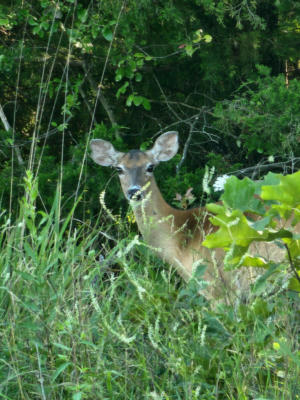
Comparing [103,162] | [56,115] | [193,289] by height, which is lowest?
[56,115]

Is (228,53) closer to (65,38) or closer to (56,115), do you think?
(65,38)

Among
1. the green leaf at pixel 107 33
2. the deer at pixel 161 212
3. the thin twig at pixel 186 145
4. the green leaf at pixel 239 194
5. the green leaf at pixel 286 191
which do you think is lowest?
the thin twig at pixel 186 145

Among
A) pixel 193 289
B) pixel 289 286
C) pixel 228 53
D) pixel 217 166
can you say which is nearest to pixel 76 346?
pixel 193 289

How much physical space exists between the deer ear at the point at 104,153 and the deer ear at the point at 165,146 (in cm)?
28

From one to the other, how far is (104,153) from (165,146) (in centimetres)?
48

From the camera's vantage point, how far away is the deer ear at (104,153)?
6086 millimetres

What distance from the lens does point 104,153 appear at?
20.2 ft

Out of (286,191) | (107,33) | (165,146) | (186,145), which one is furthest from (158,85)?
(286,191)

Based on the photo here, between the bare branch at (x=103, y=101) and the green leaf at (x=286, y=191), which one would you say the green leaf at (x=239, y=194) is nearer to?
the green leaf at (x=286, y=191)

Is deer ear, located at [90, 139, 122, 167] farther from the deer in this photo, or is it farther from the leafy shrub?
the leafy shrub

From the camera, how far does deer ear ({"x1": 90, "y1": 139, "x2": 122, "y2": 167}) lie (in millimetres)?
6086

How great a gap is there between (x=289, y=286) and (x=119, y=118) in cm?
501

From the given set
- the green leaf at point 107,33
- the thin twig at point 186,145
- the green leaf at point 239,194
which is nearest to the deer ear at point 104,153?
the thin twig at point 186,145

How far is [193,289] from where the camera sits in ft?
10.2
